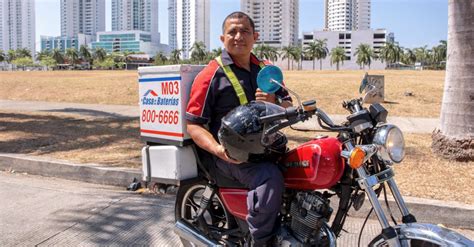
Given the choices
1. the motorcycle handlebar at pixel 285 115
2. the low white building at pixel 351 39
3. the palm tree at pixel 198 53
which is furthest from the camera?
the low white building at pixel 351 39

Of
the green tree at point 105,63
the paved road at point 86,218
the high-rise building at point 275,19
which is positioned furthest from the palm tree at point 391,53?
the paved road at point 86,218

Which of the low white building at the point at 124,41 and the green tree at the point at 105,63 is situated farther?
the low white building at the point at 124,41

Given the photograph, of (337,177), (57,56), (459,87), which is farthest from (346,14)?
(337,177)

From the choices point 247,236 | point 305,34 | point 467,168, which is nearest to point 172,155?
point 247,236

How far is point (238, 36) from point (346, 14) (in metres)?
199

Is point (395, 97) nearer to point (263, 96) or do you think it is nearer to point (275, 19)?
point (263, 96)

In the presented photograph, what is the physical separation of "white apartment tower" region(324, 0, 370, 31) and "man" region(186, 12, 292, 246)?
642ft

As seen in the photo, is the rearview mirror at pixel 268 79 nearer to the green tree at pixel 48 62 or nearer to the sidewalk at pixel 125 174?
the sidewalk at pixel 125 174

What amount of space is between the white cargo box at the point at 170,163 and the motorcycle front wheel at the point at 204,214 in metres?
0.14

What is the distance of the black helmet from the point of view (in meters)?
2.57

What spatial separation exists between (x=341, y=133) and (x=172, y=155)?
1.22 meters

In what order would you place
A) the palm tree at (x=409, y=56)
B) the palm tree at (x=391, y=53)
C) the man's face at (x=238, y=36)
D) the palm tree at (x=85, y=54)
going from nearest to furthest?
the man's face at (x=238, y=36) < the palm tree at (x=391, y=53) < the palm tree at (x=409, y=56) < the palm tree at (x=85, y=54)

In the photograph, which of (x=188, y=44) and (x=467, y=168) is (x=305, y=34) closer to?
(x=188, y=44)

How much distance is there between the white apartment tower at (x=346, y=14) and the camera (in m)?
192
